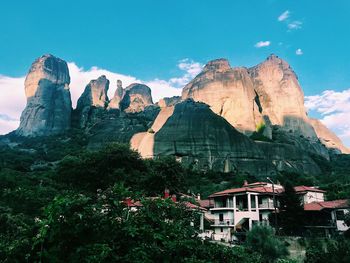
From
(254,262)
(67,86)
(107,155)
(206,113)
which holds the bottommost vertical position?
(254,262)

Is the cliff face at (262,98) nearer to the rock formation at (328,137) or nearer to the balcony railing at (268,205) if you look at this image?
the rock formation at (328,137)

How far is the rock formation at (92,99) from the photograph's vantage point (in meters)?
119

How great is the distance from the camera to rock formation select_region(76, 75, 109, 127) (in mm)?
119000

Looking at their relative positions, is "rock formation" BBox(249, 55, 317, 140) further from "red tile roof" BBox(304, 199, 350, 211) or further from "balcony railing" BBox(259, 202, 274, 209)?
"balcony railing" BBox(259, 202, 274, 209)

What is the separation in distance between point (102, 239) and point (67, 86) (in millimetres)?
122369

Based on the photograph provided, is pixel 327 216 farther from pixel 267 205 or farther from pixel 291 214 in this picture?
pixel 267 205

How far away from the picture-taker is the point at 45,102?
11288cm

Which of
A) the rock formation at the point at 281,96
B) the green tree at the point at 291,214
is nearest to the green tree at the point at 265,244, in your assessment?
the green tree at the point at 291,214

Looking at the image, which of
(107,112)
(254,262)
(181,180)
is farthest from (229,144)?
(254,262)

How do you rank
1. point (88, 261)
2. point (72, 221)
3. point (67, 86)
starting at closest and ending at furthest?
point (88, 261) < point (72, 221) < point (67, 86)

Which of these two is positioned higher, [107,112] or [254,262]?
[107,112]

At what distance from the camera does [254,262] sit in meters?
8.20

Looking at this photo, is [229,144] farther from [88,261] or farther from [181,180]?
[88,261]

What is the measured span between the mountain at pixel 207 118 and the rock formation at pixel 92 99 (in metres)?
0.35
